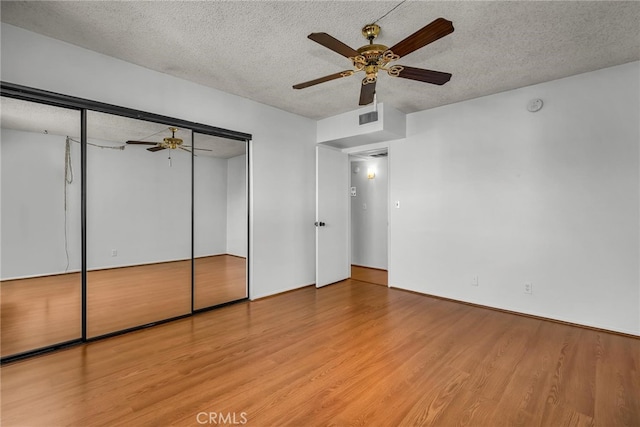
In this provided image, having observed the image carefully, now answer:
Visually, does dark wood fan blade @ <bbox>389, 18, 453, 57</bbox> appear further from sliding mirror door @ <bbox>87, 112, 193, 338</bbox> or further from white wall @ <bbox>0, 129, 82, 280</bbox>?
white wall @ <bbox>0, 129, 82, 280</bbox>

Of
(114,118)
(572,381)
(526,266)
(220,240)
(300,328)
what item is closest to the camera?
(572,381)

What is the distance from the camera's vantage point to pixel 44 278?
2713 mm

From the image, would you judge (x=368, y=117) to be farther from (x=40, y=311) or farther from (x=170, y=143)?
(x=40, y=311)

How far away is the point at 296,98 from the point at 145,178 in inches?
80.4

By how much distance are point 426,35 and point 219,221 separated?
9.68ft

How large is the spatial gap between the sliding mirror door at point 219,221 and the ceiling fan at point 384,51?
1603mm

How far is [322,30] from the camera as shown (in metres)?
2.37

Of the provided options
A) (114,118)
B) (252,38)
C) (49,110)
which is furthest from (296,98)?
(49,110)

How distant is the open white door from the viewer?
4.69m

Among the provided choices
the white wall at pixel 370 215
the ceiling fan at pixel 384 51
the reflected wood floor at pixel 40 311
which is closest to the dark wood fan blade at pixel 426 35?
the ceiling fan at pixel 384 51

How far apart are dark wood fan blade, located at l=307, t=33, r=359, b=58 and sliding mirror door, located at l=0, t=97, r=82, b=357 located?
2.31 metres

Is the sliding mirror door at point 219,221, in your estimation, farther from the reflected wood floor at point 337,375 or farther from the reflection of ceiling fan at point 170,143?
the reflected wood floor at point 337,375

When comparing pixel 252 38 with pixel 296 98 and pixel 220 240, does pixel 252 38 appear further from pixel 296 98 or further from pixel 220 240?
pixel 220 240

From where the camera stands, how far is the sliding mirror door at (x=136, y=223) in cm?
285
